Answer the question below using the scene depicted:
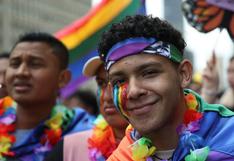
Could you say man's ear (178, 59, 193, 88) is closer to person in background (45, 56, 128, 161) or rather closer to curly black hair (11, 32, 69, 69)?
person in background (45, 56, 128, 161)

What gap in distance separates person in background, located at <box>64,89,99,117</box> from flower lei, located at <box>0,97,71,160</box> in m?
2.01

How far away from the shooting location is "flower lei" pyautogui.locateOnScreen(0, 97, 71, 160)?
3.74 metres

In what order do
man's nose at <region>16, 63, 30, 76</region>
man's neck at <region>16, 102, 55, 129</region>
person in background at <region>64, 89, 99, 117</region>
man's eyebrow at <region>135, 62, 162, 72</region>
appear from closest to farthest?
man's eyebrow at <region>135, 62, 162, 72</region>, man's nose at <region>16, 63, 30, 76</region>, man's neck at <region>16, 102, 55, 129</region>, person in background at <region>64, 89, 99, 117</region>

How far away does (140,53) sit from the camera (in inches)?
92.1

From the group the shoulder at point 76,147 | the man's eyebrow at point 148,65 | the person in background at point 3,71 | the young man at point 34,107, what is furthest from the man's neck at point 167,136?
the person in background at point 3,71

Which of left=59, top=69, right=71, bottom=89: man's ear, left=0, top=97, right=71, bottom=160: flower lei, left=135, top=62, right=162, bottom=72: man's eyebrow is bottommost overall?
left=0, top=97, right=71, bottom=160: flower lei

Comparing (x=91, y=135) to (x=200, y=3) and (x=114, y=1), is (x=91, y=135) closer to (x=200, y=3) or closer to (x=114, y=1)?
(x=200, y=3)

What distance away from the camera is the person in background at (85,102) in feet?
20.4

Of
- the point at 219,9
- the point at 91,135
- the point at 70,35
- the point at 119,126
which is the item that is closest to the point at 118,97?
Result: the point at 119,126

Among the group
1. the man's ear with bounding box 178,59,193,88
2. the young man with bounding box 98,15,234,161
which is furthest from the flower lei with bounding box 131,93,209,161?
the man's ear with bounding box 178,59,193,88

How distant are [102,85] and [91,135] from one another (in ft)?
1.17

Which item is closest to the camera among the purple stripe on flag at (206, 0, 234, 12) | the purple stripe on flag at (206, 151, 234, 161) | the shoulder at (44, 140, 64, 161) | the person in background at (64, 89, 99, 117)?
the purple stripe on flag at (206, 151, 234, 161)

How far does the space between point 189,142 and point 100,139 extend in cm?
110

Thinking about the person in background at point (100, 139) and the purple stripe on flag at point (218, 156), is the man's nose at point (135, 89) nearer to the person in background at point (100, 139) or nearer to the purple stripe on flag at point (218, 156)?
the purple stripe on flag at point (218, 156)
